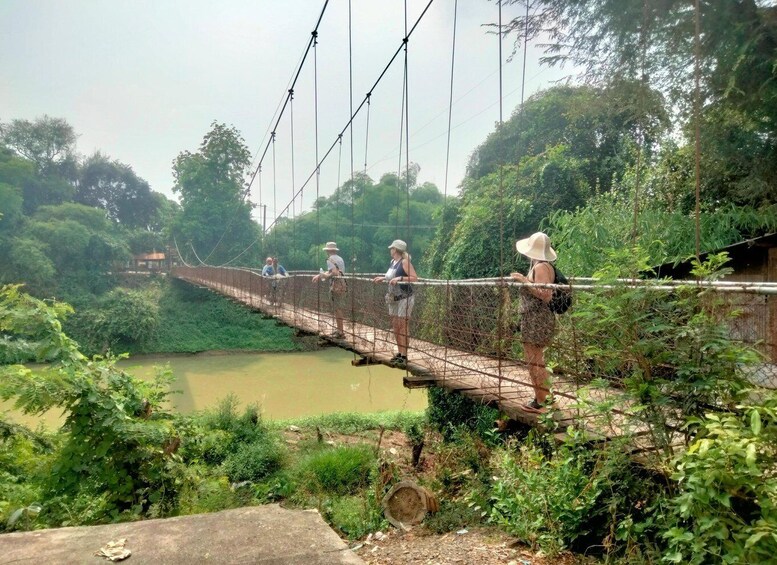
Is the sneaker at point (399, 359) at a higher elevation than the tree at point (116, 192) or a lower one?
lower

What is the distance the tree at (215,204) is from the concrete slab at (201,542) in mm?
20291

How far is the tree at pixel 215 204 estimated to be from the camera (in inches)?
823

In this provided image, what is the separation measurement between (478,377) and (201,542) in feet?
Answer: 7.26

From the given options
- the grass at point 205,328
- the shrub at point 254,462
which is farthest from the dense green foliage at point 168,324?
the shrub at point 254,462

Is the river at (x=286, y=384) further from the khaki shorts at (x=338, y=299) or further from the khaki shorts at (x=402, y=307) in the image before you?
the khaki shorts at (x=402, y=307)

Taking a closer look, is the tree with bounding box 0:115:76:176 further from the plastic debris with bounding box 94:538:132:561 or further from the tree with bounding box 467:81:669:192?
the plastic debris with bounding box 94:538:132:561

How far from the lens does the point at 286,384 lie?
11664 mm

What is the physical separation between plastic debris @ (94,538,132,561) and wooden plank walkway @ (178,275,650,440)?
1.32 metres

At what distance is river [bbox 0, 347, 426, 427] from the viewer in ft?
32.1

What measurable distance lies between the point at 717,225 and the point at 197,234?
759 inches

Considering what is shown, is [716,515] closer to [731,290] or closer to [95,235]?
[731,290]

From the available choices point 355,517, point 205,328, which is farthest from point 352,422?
point 205,328

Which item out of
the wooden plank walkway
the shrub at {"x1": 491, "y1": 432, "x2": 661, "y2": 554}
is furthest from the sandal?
the shrub at {"x1": 491, "y1": 432, "x2": 661, "y2": 554}

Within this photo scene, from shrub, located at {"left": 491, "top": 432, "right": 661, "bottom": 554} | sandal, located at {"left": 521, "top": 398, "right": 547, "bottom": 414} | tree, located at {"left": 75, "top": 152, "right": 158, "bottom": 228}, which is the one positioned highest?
tree, located at {"left": 75, "top": 152, "right": 158, "bottom": 228}
